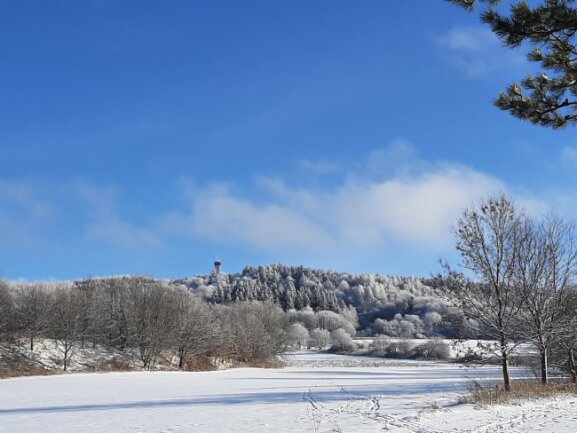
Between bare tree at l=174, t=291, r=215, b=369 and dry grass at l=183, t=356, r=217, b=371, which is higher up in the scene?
bare tree at l=174, t=291, r=215, b=369

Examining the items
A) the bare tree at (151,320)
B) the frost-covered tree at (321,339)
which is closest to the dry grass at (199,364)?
the bare tree at (151,320)

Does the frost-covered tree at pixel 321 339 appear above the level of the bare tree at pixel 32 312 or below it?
below

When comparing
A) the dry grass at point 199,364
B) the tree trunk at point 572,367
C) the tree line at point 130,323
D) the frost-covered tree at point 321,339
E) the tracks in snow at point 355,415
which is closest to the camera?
the tracks in snow at point 355,415

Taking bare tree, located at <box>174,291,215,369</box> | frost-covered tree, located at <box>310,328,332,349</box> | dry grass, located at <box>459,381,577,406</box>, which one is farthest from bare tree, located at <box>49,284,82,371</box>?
frost-covered tree, located at <box>310,328,332,349</box>

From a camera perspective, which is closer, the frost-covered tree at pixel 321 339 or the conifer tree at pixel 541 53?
the conifer tree at pixel 541 53

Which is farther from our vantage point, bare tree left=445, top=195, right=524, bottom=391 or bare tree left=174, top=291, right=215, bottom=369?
bare tree left=174, top=291, right=215, bottom=369

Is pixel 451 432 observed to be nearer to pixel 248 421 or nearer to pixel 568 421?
pixel 568 421

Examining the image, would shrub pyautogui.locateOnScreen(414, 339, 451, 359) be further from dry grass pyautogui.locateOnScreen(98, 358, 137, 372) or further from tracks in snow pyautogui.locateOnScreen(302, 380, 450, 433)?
tracks in snow pyautogui.locateOnScreen(302, 380, 450, 433)

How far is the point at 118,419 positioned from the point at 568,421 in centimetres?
1331

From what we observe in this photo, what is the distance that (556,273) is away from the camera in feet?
73.2

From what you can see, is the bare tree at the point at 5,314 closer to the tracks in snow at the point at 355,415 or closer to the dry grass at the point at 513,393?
the tracks in snow at the point at 355,415

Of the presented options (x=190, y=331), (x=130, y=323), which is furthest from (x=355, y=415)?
(x=130, y=323)

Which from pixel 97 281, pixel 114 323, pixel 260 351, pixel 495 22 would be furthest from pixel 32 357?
pixel 495 22

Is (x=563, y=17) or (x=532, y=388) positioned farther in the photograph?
(x=532, y=388)
